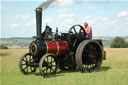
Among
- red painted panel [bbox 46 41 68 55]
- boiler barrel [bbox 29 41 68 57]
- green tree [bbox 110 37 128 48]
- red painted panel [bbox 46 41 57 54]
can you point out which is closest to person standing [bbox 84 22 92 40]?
red painted panel [bbox 46 41 68 55]

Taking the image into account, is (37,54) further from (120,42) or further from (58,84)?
(120,42)

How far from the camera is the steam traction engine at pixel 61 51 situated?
9.42 metres

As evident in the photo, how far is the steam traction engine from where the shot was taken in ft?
30.9

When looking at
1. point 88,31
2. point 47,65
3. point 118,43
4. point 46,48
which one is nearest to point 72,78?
point 47,65

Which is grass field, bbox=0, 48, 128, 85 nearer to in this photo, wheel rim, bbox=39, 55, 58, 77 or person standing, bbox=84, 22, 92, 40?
wheel rim, bbox=39, 55, 58, 77

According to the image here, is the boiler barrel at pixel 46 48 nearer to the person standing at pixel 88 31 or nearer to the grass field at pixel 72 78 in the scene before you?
the grass field at pixel 72 78

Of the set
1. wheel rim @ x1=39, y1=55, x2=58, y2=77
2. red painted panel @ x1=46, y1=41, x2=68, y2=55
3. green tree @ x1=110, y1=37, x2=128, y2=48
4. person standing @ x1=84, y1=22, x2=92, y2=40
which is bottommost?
A: green tree @ x1=110, y1=37, x2=128, y2=48

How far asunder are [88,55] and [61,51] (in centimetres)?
128

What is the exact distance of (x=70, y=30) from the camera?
10367 millimetres

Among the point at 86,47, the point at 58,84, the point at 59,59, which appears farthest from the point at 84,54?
the point at 58,84

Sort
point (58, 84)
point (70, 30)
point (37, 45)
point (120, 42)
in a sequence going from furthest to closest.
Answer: point (120, 42) → point (70, 30) → point (37, 45) → point (58, 84)

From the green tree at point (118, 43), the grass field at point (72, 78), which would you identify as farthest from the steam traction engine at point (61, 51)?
the green tree at point (118, 43)

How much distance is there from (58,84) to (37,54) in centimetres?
242

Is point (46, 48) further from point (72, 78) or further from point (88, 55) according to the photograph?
point (88, 55)
